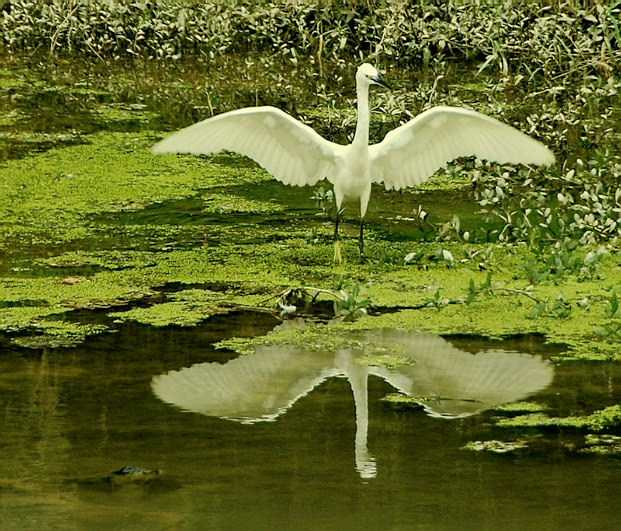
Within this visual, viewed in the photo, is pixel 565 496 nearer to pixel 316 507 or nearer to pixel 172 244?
pixel 316 507

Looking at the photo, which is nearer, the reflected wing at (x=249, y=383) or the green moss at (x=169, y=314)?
the reflected wing at (x=249, y=383)

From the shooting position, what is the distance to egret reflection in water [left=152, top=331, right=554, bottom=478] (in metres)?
4.82

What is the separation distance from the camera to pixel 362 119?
6.85 meters

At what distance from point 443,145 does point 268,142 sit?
91 cm

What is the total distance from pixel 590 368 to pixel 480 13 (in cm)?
762

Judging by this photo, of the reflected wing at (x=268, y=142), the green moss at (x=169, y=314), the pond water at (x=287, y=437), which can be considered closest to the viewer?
the pond water at (x=287, y=437)

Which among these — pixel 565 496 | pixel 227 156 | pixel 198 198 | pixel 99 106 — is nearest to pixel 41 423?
pixel 565 496

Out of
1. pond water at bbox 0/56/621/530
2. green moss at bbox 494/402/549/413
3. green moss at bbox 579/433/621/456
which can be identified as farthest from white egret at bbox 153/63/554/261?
green moss at bbox 579/433/621/456

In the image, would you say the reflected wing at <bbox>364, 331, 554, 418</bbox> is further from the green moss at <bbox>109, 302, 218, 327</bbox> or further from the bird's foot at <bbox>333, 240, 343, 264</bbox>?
the bird's foot at <bbox>333, 240, 343, 264</bbox>

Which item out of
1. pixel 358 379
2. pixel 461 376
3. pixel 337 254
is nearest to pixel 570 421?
pixel 461 376

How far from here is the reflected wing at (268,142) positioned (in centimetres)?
669

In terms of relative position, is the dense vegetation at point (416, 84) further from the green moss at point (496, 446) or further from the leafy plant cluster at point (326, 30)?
the green moss at point (496, 446)

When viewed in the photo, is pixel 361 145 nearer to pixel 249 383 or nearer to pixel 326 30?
pixel 249 383

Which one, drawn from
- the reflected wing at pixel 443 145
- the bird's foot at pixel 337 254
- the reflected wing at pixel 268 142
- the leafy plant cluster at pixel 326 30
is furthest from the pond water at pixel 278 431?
Answer: the leafy plant cluster at pixel 326 30
